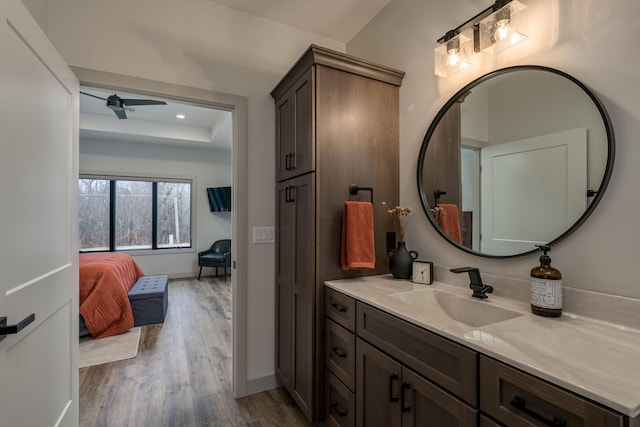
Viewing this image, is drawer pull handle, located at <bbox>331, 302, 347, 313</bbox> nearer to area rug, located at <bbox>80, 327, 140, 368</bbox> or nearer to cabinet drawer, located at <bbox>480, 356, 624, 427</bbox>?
cabinet drawer, located at <bbox>480, 356, 624, 427</bbox>

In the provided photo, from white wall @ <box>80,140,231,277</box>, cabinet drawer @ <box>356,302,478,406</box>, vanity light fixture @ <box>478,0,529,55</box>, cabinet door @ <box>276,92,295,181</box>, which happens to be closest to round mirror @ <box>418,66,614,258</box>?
vanity light fixture @ <box>478,0,529,55</box>

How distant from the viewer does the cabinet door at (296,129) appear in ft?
5.73

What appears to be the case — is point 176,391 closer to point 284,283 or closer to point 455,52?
point 284,283

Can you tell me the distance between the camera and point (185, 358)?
271 centimetres

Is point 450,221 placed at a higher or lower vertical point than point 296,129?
lower

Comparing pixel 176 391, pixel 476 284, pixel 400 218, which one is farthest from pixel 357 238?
pixel 176 391

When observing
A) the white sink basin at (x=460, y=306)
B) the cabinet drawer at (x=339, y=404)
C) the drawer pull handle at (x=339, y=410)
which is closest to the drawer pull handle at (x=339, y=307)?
the white sink basin at (x=460, y=306)

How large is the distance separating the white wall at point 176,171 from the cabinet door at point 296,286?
440 cm

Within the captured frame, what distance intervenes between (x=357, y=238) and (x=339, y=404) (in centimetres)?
89

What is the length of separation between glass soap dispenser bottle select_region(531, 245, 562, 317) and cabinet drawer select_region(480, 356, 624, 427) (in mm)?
448

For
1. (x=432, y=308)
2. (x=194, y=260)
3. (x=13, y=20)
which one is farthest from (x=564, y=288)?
(x=194, y=260)

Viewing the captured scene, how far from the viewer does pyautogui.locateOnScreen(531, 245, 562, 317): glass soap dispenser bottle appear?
3.67 feet

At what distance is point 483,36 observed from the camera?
1.44 m

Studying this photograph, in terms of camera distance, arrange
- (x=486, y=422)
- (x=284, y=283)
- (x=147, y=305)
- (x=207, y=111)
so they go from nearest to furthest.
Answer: (x=486, y=422), (x=284, y=283), (x=147, y=305), (x=207, y=111)
